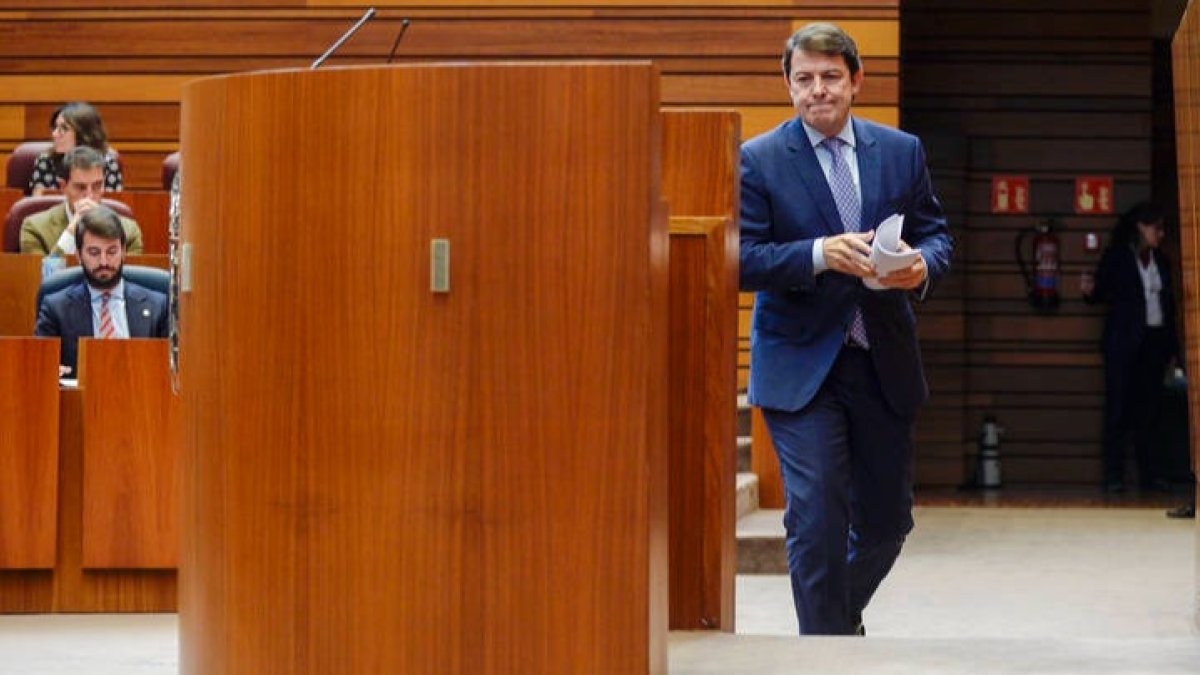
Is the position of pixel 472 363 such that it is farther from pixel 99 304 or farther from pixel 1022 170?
pixel 1022 170

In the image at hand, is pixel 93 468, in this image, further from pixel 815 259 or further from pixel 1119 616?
pixel 1119 616

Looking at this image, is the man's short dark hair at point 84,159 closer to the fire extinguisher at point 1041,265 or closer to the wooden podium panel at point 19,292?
the wooden podium panel at point 19,292

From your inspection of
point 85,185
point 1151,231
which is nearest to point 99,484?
point 85,185

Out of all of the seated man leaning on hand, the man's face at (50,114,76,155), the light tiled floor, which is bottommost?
the light tiled floor

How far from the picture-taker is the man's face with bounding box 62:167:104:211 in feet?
21.2

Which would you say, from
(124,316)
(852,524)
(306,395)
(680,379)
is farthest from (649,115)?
(124,316)

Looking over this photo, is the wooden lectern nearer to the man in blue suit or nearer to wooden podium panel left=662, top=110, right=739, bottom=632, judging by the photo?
wooden podium panel left=662, top=110, right=739, bottom=632

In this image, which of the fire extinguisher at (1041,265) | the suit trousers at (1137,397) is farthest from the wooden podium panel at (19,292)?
the fire extinguisher at (1041,265)

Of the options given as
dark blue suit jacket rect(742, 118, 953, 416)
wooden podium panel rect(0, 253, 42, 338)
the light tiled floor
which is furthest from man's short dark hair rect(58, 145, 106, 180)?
dark blue suit jacket rect(742, 118, 953, 416)

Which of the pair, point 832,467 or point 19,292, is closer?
point 832,467

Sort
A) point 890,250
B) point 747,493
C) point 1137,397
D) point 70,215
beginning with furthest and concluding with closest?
point 1137,397 < point 70,215 < point 747,493 < point 890,250

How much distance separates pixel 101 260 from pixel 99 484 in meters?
1.51

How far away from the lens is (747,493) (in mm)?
6426

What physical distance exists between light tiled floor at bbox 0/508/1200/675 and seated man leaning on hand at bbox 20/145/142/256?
7.77 ft
